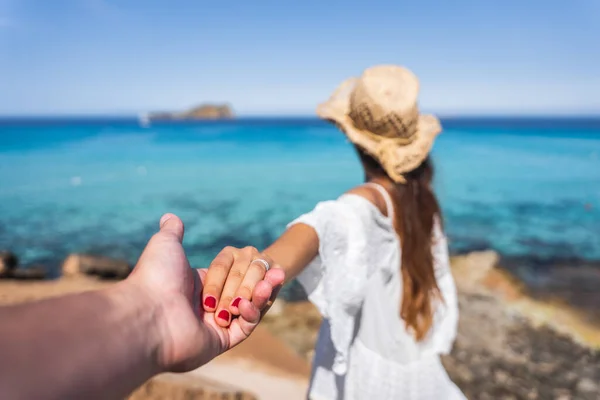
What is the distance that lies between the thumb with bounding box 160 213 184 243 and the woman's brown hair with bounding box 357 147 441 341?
1295mm

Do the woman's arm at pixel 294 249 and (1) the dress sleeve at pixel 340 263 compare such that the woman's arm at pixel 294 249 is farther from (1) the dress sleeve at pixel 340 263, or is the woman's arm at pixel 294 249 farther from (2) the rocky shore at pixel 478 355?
(2) the rocky shore at pixel 478 355

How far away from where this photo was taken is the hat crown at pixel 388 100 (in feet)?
7.11

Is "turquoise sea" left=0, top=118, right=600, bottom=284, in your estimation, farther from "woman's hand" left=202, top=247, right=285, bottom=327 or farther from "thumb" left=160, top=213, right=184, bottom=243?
"thumb" left=160, top=213, right=184, bottom=243

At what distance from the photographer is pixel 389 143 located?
230 centimetres

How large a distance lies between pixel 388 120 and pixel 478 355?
489 centimetres

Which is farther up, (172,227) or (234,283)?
(172,227)

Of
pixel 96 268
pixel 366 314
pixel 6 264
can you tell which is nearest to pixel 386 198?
pixel 366 314

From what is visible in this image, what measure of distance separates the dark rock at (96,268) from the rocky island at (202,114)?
133433mm

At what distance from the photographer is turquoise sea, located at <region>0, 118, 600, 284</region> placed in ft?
40.3

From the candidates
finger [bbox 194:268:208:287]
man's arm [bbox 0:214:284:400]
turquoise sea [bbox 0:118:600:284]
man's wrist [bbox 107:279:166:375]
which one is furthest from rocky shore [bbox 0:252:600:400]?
man's wrist [bbox 107:279:166:375]

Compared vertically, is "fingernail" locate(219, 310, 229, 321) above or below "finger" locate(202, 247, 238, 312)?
below

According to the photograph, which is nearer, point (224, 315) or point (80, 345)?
point (80, 345)

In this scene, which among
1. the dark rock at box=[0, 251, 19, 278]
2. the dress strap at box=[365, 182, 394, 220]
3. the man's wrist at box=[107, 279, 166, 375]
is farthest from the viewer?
the dark rock at box=[0, 251, 19, 278]

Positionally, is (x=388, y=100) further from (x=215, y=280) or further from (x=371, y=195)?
(x=215, y=280)
